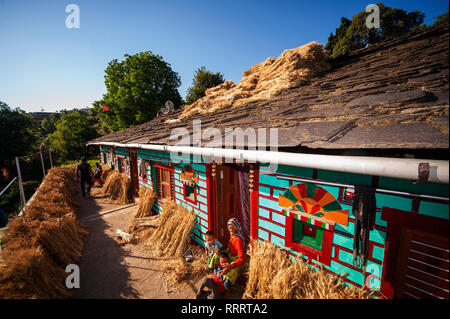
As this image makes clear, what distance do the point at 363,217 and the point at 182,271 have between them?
3909 millimetres

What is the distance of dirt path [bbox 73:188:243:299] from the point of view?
379cm

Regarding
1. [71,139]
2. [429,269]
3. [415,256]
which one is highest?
[71,139]

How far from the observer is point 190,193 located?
17.7ft

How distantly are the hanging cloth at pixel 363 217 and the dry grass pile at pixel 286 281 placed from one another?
604 millimetres

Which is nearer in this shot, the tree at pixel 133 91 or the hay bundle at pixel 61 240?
the hay bundle at pixel 61 240

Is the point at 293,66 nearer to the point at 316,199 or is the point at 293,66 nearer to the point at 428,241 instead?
the point at 316,199

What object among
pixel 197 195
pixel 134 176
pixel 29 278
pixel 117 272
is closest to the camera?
pixel 29 278

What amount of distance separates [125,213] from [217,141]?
7.06 meters

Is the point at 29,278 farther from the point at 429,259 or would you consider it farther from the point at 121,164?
the point at 121,164

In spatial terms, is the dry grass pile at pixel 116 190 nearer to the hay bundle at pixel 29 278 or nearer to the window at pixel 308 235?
the hay bundle at pixel 29 278

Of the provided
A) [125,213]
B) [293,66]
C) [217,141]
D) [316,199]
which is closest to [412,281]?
[316,199]

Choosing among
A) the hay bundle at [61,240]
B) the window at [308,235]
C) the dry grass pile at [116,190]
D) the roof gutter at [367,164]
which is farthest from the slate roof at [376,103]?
the dry grass pile at [116,190]

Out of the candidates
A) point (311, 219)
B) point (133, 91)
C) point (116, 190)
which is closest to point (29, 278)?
point (311, 219)

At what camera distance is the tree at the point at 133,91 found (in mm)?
22594
